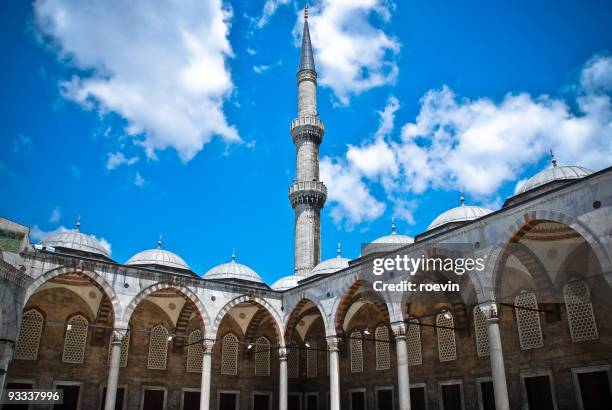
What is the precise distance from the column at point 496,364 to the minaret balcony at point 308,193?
15.0 m

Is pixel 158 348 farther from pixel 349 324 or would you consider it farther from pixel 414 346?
pixel 414 346

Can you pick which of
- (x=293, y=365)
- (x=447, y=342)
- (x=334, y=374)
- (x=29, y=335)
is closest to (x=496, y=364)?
(x=447, y=342)

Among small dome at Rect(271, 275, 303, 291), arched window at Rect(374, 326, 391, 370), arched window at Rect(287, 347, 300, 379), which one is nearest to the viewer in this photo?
arched window at Rect(374, 326, 391, 370)

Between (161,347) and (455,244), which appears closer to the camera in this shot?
(455,244)

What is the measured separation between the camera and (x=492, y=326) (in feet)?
39.5

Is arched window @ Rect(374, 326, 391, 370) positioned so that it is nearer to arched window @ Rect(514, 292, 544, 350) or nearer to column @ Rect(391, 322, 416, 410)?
column @ Rect(391, 322, 416, 410)

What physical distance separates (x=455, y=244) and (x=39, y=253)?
36.5ft

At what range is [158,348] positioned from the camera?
63.8ft

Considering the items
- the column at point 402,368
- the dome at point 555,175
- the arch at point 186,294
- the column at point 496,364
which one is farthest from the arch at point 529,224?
the arch at point 186,294

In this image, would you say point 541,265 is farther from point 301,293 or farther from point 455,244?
point 301,293

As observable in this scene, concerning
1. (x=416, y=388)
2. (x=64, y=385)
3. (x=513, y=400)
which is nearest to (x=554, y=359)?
(x=513, y=400)

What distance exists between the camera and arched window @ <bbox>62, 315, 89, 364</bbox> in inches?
691

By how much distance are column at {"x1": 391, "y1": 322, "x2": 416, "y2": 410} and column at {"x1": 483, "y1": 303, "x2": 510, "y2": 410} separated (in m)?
2.74

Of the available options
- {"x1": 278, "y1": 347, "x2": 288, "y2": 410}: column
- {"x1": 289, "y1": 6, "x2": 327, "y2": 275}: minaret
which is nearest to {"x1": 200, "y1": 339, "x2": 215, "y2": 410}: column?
{"x1": 278, "y1": 347, "x2": 288, "y2": 410}: column
